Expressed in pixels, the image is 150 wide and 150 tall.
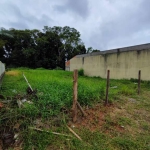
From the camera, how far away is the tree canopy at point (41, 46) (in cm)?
2388

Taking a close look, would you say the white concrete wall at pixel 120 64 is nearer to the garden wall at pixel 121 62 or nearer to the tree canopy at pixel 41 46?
the garden wall at pixel 121 62

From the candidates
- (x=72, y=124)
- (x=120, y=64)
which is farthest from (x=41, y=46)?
(x=72, y=124)

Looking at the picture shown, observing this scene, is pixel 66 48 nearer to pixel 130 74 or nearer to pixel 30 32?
pixel 30 32

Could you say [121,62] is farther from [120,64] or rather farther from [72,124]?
[72,124]

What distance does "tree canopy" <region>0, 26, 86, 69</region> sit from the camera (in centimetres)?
2388

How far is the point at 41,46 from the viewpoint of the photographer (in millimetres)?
23812

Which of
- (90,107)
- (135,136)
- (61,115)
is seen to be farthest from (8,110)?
(135,136)

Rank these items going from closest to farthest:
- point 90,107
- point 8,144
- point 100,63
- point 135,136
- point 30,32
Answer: point 8,144 < point 135,136 < point 90,107 < point 100,63 < point 30,32

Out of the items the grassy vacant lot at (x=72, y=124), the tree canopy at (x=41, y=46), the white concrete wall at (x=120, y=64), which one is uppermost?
the tree canopy at (x=41, y=46)

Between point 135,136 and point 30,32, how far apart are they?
25496 mm

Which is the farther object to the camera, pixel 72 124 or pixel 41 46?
pixel 41 46

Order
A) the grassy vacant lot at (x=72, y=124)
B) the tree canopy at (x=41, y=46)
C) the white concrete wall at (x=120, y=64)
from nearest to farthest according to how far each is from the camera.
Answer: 1. the grassy vacant lot at (x=72, y=124)
2. the white concrete wall at (x=120, y=64)
3. the tree canopy at (x=41, y=46)

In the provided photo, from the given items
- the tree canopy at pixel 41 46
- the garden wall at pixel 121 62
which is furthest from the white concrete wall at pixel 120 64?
the tree canopy at pixel 41 46

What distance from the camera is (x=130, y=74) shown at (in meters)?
7.91
